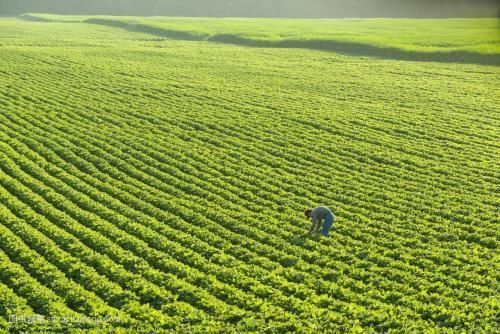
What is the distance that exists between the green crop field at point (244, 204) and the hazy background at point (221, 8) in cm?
11561

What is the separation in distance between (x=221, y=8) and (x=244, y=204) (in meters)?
142

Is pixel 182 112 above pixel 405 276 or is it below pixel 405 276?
above

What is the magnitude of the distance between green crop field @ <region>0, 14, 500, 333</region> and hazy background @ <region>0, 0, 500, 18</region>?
116 meters

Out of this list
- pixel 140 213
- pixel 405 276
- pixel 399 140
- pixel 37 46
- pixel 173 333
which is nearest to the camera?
pixel 173 333

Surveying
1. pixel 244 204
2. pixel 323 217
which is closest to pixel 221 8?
pixel 244 204

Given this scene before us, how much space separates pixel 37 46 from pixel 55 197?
46.0 m

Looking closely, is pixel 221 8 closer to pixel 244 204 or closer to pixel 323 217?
pixel 244 204

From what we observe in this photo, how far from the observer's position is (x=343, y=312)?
41.2 ft

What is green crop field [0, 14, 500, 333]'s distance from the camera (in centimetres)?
1266

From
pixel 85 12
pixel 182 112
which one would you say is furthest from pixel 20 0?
pixel 182 112

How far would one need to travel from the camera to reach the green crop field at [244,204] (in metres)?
12.7

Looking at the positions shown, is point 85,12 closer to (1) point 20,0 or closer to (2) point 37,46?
(1) point 20,0

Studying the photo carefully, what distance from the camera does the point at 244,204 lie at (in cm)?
1844

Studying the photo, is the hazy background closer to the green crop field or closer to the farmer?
the green crop field
